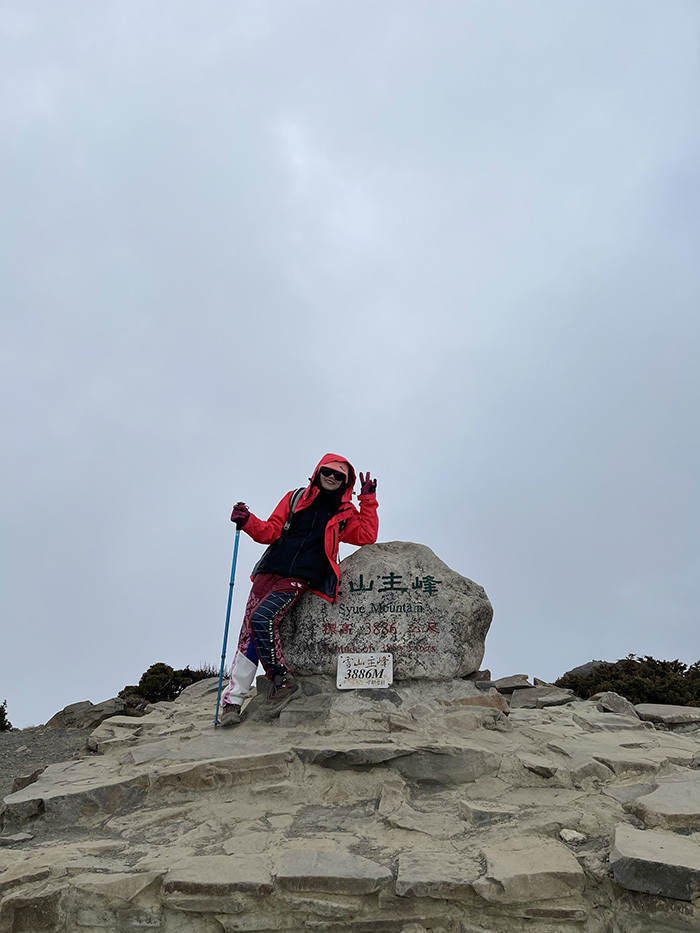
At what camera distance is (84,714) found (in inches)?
412

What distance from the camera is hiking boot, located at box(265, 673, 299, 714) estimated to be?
688 cm

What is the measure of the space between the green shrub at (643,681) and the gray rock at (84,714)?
25.8 ft

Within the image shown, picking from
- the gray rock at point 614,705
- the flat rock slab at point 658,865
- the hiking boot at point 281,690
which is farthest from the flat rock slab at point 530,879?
the gray rock at point 614,705

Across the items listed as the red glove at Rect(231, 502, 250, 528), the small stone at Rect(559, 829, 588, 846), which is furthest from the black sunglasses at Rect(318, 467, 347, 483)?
the small stone at Rect(559, 829, 588, 846)

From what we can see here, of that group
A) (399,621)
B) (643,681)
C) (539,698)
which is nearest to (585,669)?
(643,681)

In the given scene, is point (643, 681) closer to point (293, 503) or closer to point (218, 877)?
point (293, 503)

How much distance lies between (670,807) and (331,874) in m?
2.21

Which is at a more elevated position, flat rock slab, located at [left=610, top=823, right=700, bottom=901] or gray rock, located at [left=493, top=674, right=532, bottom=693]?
gray rock, located at [left=493, top=674, right=532, bottom=693]

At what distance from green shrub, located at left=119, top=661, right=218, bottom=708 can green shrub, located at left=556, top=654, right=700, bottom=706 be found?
717 centimetres

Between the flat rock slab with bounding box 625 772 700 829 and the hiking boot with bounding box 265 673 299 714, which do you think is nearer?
the flat rock slab with bounding box 625 772 700 829

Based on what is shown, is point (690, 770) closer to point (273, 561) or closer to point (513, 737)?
point (513, 737)

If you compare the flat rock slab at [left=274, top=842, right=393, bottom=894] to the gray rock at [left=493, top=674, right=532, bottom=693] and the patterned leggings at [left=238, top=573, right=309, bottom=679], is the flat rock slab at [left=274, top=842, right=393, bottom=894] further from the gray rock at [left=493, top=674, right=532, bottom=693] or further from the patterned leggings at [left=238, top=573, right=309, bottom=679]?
the gray rock at [left=493, top=674, right=532, bottom=693]

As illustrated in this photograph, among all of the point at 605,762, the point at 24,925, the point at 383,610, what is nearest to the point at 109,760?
the point at 24,925

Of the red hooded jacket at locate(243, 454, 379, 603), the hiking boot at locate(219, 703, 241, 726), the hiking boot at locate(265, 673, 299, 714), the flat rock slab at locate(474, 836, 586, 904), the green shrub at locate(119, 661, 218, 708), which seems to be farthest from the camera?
the green shrub at locate(119, 661, 218, 708)
